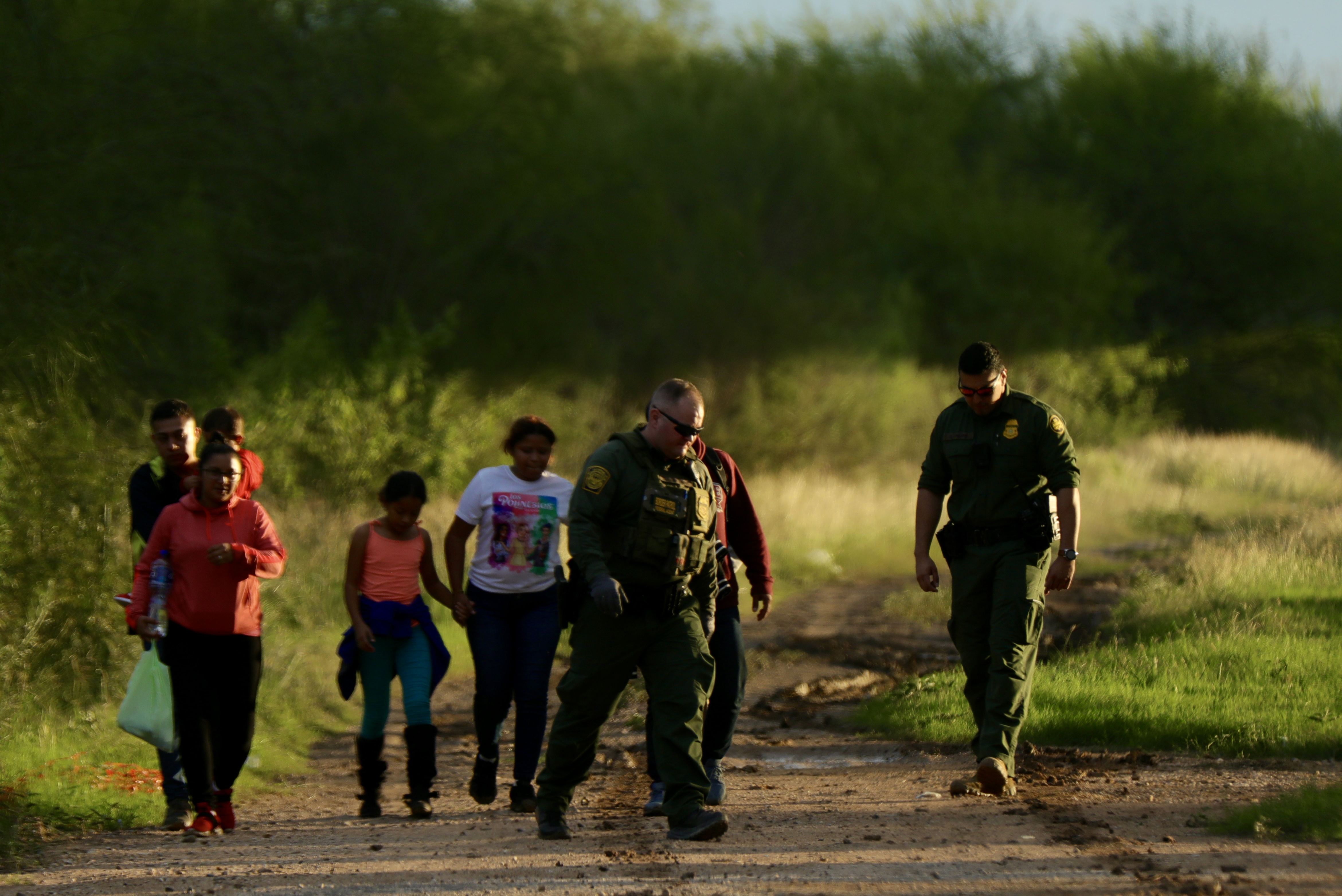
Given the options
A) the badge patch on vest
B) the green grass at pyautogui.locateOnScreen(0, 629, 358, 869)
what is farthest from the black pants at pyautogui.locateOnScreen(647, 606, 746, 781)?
the green grass at pyautogui.locateOnScreen(0, 629, 358, 869)

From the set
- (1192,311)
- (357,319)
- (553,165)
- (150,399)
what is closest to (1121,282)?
(1192,311)

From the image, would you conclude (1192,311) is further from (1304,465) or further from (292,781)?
(292,781)

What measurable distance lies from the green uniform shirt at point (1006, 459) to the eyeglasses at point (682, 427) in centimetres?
156

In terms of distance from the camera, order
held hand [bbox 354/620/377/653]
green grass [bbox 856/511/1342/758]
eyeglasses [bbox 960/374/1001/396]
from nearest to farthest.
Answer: eyeglasses [bbox 960/374/1001/396] < held hand [bbox 354/620/377/653] < green grass [bbox 856/511/1342/758]

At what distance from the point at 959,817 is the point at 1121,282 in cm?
3326

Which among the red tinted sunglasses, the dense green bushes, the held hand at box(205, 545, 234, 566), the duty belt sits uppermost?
the dense green bushes

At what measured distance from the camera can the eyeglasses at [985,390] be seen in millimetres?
6820

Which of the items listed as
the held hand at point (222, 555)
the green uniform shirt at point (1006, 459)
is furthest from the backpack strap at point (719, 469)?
the held hand at point (222, 555)

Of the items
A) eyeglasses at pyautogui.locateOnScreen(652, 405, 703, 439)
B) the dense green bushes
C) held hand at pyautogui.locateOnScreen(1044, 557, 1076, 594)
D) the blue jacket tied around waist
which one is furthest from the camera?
the dense green bushes

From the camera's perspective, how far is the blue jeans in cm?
694

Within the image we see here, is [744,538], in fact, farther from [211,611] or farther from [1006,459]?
[211,611]

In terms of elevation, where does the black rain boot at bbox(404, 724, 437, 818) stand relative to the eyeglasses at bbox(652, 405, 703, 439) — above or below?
below

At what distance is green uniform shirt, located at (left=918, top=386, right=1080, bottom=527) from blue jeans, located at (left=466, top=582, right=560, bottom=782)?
6.59ft

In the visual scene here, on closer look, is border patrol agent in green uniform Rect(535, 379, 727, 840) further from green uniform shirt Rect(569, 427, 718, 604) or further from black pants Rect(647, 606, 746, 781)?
black pants Rect(647, 606, 746, 781)
